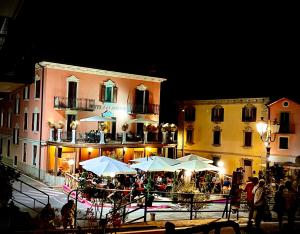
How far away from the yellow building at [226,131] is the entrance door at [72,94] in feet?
49.9

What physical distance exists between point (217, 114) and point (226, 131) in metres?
1.95

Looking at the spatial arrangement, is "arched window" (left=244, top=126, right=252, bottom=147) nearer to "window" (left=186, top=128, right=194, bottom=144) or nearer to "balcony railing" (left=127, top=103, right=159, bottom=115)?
"window" (left=186, top=128, right=194, bottom=144)

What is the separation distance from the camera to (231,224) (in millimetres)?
3496

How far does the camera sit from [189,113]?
4131 cm

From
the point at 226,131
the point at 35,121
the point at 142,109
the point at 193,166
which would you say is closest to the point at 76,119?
the point at 35,121

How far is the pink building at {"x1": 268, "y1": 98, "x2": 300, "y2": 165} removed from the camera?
32.6 metres

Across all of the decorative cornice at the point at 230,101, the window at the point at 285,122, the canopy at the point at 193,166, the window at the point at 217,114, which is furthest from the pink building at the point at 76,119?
the window at the point at 285,122

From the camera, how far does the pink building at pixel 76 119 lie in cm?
2778

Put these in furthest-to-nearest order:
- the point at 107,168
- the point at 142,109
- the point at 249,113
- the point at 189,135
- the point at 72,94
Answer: the point at 189,135 < the point at 249,113 < the point at 142,109 < the point at 72,94 < the point at 107,168

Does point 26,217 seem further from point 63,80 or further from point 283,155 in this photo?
point 283,155

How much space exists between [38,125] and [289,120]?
68.3 ft

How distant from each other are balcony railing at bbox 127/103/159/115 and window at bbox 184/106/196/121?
7.36m

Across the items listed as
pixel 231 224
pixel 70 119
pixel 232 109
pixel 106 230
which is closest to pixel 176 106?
pixel 232 109

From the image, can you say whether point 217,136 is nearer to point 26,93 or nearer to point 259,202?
point 26,93
